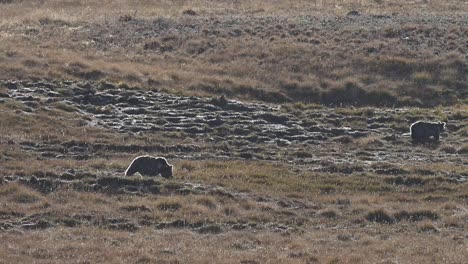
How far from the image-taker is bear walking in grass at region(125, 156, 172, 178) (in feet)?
90.6

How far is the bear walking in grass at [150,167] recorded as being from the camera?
90.6 feet

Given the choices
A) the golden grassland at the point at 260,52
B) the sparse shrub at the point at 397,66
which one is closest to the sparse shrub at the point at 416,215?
the golden grassland at the point at 260,52

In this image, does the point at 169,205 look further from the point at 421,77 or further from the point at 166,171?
the point at 421,77

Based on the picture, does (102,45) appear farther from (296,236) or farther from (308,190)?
(296,236)

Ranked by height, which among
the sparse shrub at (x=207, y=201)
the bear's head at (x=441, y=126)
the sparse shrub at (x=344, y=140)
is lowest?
the sparse shrub at (x=344, y=140)

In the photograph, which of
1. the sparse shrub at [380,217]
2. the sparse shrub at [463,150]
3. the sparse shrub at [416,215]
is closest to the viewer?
the sparse shrub at [380,217]

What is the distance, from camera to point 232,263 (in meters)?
19.0

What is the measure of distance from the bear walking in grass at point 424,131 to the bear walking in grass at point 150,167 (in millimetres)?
11169

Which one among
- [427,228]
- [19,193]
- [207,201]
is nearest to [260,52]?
[207,201]

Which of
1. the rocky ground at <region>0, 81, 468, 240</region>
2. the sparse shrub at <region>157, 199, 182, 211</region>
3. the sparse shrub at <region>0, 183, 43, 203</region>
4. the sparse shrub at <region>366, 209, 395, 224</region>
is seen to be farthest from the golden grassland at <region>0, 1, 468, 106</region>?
the sparse shrub at <region>366, 209, 395, 224</region>

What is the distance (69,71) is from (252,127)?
416 inches

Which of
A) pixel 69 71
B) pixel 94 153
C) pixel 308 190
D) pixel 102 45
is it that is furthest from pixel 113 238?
pixel 102 45

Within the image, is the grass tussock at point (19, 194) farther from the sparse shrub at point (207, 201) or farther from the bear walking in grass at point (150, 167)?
the sparse shrub at point (207, 201)

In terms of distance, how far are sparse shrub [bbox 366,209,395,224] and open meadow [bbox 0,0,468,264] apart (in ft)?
0.13
